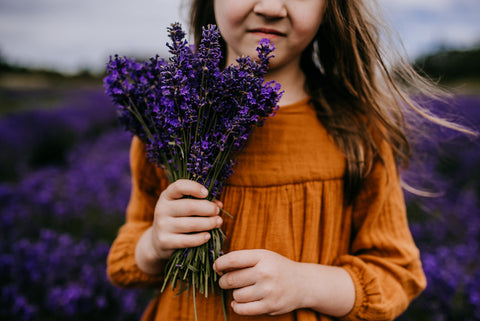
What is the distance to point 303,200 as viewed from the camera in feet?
4.07

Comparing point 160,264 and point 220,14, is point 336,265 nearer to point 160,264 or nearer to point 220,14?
point 160,264

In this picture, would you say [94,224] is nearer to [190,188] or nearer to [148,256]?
[148,256]

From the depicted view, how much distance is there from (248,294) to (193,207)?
0.29 m

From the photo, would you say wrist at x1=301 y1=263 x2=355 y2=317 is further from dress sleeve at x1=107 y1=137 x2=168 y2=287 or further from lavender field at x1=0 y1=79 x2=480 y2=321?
lavender field at x1=0 y1=79 x2=480 y2=321

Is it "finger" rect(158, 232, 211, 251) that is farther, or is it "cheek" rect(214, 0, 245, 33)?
"cheek" rect(214, 0, 245, 33)

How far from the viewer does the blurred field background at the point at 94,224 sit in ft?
7.41

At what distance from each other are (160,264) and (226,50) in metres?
0.83

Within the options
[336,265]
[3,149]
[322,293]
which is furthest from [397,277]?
[3,149]

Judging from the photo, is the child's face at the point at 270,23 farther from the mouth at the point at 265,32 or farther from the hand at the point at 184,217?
the hand at the point at 184,217

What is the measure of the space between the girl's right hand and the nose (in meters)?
0.53

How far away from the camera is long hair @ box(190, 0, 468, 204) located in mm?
1326

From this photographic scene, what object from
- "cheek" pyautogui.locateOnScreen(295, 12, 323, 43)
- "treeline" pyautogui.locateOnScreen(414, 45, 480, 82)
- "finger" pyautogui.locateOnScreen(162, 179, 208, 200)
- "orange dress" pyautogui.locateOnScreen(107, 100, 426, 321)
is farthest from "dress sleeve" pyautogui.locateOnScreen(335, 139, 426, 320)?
"treeline" pyautogui.locateOnScreen(414, 45, 480, 82)

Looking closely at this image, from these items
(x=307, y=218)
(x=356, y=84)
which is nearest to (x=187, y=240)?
(x=307, y=218)

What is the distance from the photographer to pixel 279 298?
1060 mm
